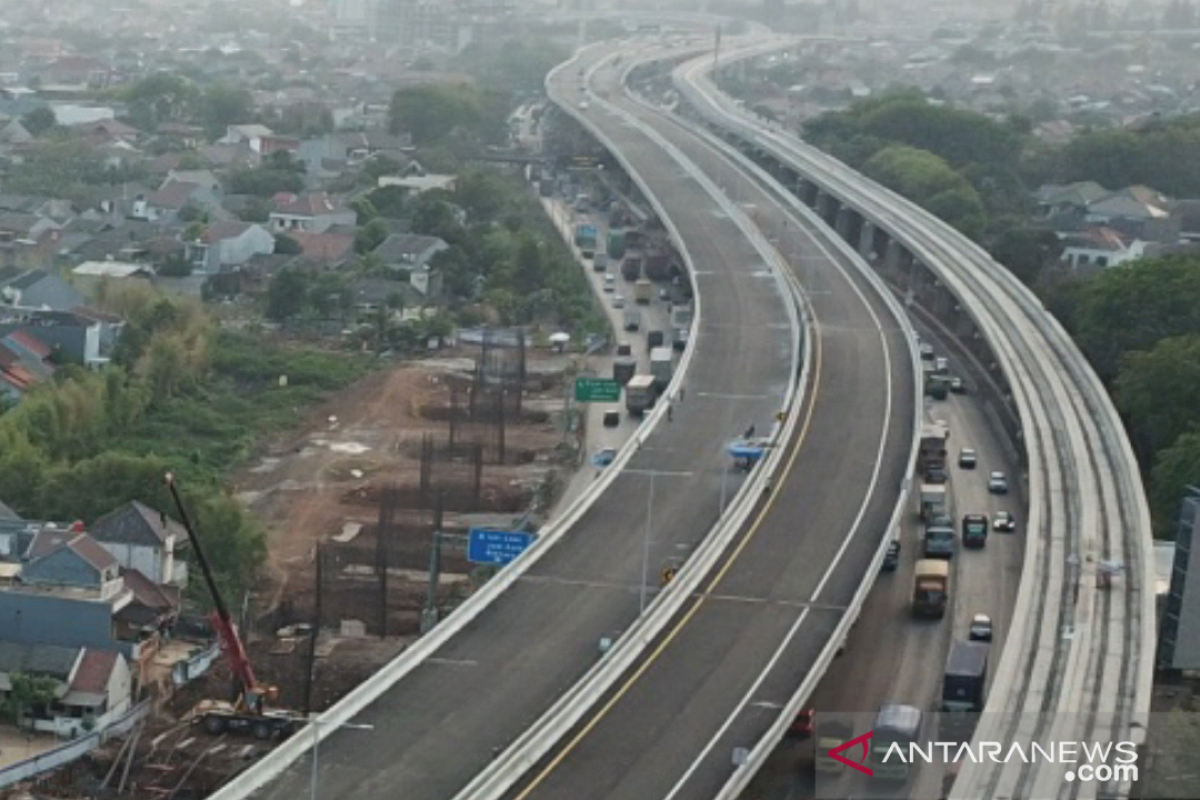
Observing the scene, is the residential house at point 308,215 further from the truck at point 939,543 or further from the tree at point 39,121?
the truck at point 939,543

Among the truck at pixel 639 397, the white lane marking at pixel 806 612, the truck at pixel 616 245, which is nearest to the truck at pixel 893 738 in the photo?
the white lane marking at pixel 806 612

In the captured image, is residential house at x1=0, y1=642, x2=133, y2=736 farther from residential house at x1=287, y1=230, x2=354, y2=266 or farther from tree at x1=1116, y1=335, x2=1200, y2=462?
residential house at x1=287, y1=230, x2=354, y2=266

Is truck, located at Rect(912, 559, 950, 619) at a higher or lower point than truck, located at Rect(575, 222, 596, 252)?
higher

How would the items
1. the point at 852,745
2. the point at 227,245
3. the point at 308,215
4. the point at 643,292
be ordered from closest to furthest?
the point at 852,745, the point at 227,245, the point at 643,292, the point at 308,215

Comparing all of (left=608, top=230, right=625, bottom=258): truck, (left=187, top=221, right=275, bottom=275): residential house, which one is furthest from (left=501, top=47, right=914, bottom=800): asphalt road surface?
(left=608, top=230, right=625, bottom=258): truck

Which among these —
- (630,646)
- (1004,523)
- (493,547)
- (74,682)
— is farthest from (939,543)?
(74,682)

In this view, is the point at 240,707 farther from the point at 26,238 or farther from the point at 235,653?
the point at 26,238

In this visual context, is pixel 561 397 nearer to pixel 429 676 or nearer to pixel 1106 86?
pixel 429 676
